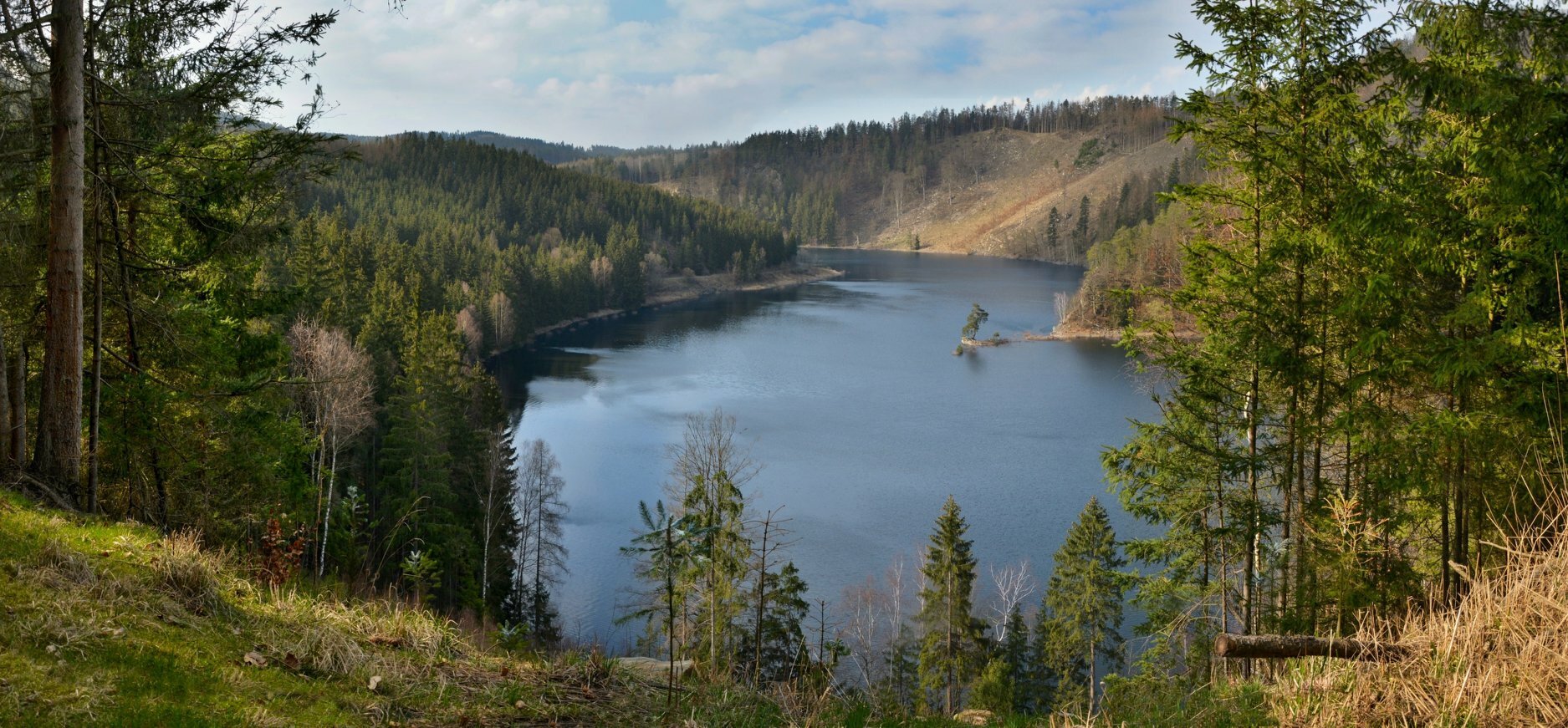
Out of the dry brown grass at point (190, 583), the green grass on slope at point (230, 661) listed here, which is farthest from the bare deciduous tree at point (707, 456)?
the dry brown grass at point (190, 583)

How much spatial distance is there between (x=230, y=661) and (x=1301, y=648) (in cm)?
429

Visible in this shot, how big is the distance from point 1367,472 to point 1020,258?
131 metres

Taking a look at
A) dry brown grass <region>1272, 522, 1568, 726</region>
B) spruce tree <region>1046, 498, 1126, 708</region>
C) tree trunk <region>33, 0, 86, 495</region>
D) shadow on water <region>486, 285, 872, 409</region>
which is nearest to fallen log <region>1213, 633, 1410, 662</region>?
dry brown grass <region>1272, 522, 1568, 726</region>

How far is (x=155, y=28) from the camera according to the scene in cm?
746

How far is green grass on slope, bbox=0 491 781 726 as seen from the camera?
129 inches

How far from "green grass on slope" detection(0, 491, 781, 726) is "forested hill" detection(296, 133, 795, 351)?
3096cm

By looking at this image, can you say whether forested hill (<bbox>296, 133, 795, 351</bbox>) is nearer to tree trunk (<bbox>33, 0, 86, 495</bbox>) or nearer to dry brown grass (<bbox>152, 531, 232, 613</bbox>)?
tree trunk (<bbox>33, 0, 86, 495</bbox>)

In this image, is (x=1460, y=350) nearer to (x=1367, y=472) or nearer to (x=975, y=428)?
(x=1367, y=472)

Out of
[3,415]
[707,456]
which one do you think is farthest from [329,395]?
[3,415]

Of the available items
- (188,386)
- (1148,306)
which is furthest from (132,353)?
(1148,306)

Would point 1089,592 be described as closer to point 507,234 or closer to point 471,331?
point 471,331

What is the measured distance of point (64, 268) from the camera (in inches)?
268

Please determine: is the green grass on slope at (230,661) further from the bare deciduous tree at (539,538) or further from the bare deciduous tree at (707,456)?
the bare deciduous tree at (539,538)

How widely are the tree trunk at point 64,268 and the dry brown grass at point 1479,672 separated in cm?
797
